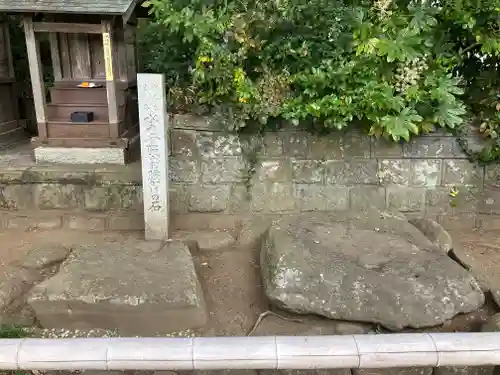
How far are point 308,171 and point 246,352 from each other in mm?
2426

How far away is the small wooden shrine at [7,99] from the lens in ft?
20.2

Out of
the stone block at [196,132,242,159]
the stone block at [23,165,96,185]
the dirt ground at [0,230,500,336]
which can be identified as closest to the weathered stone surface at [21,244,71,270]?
the dirt ground at [0,230,500,336]

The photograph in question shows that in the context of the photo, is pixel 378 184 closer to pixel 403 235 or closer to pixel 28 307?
pixel 403 235

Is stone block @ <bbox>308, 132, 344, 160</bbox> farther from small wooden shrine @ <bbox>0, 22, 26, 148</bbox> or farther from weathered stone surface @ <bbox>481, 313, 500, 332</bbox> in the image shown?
small wooden shrine @ <bbox>0, 22, 26, 148</bbox>

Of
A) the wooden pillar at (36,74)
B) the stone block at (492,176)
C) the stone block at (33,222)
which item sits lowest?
the stone block at (33,222)

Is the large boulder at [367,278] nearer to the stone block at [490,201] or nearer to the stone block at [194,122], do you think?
the stone block at [490,201]

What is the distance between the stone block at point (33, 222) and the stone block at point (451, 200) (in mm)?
3794

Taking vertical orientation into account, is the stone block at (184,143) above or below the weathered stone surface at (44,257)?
above

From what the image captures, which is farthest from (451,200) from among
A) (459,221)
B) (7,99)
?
(7,99)

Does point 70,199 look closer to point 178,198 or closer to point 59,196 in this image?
point 59,196

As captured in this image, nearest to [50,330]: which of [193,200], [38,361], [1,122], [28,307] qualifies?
[28,307]

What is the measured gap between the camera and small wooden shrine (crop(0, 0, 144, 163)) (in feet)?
15.4

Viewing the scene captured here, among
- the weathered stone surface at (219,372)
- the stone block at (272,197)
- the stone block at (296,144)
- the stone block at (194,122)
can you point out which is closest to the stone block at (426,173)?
the stone block at (296,144)

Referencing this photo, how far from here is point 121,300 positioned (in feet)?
10.1
